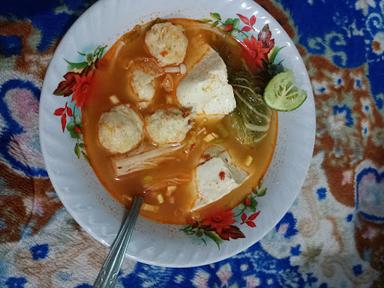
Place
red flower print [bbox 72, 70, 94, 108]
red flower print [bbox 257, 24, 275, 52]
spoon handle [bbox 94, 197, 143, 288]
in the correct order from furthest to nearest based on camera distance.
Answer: red flower print [bbox 257, 24, 275, 52] < red flower print [bbox 72, 70, 94, 108] < spoon handle [bbox 94, 197, 143, 288]

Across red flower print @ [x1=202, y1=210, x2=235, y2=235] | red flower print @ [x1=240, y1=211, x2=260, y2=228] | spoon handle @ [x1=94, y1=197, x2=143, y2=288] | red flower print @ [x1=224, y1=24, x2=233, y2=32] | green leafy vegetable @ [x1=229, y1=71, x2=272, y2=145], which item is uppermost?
red flower print @ [x1=224, y1=24, x2=233, y2=32]

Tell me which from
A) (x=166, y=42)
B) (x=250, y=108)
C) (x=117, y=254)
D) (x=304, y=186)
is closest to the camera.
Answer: (x=117, y=254)

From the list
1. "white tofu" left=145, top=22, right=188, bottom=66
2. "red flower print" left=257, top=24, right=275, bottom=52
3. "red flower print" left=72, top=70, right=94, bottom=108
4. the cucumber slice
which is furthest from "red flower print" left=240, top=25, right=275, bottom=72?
"red flower print" left=72, top=70, right=94, bottom=108

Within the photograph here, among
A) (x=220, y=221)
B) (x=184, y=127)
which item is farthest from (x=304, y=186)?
(x=184, y=127)

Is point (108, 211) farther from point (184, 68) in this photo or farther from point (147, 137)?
point (184, 68)

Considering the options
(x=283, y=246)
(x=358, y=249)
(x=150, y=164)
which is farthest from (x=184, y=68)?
(x=358, y=249)

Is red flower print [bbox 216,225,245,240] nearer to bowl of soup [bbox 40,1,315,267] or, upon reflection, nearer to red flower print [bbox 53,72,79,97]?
bowl of soup [bbox 40,1,315,267]

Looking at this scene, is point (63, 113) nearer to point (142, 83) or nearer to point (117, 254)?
point (142, 83)
